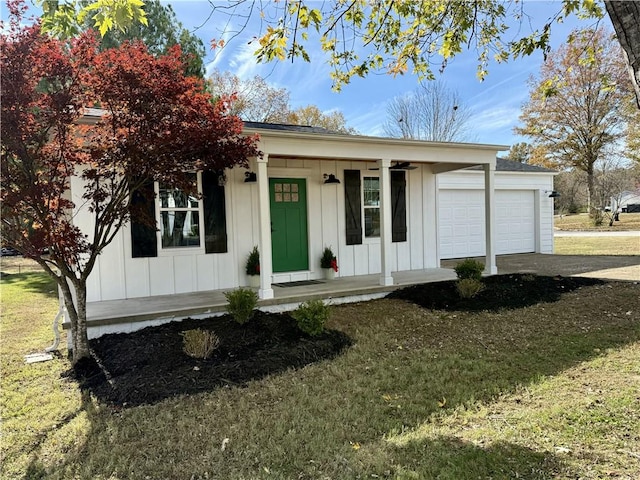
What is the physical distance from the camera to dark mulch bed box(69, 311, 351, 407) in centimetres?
356

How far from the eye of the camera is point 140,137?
398 centimetres

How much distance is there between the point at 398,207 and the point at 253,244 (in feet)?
10.6

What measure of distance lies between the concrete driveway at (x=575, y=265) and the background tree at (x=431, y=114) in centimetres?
1042

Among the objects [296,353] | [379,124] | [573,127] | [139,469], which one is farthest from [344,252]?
[573,127]

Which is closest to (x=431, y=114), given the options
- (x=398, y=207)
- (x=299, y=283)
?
(x=398, y=207)

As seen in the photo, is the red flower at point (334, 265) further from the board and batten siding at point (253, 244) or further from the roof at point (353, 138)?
the roof at point (353, 138)

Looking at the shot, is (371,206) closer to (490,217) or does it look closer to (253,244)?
(490,217)

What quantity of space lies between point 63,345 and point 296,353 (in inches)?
128

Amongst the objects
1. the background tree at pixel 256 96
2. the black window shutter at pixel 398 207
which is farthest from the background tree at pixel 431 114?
the black window shutter at pixel 398 207

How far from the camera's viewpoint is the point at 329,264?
7.69 meters

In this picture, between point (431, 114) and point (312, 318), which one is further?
point (431, 114)

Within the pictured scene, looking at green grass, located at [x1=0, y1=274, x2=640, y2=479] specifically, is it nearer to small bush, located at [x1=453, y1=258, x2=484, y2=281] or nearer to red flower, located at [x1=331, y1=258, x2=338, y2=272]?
small bush, located at [x1=453, y1=258, x2=484, y2=281]

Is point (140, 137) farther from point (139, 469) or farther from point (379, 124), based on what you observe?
point (379, 124)

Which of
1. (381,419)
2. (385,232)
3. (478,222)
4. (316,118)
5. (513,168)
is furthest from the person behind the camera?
(316,118)
